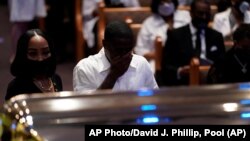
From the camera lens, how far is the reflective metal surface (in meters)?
1.38

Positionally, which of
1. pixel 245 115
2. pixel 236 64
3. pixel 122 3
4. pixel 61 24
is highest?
pixel 122 3

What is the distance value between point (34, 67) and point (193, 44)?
3074 millimetres

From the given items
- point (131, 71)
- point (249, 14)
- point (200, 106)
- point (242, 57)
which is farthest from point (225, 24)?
point (200, 106)

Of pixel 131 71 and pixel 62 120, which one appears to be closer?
pixel 62 120

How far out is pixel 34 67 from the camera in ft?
10.00

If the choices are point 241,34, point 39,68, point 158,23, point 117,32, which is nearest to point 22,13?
point 158,23

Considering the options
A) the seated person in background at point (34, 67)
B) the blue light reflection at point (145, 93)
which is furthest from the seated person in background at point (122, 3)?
the blue light reflection at point (145, 93)

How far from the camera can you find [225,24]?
6781mm

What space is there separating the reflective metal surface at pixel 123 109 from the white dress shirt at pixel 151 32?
4.90 m

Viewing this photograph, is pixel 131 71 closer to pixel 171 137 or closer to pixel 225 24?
pixel 171 137

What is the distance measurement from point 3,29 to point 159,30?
4233 mm

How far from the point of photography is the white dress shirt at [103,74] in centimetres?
299

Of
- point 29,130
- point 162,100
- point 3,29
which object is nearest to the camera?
point 29,130

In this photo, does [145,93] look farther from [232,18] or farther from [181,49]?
[232,18]
